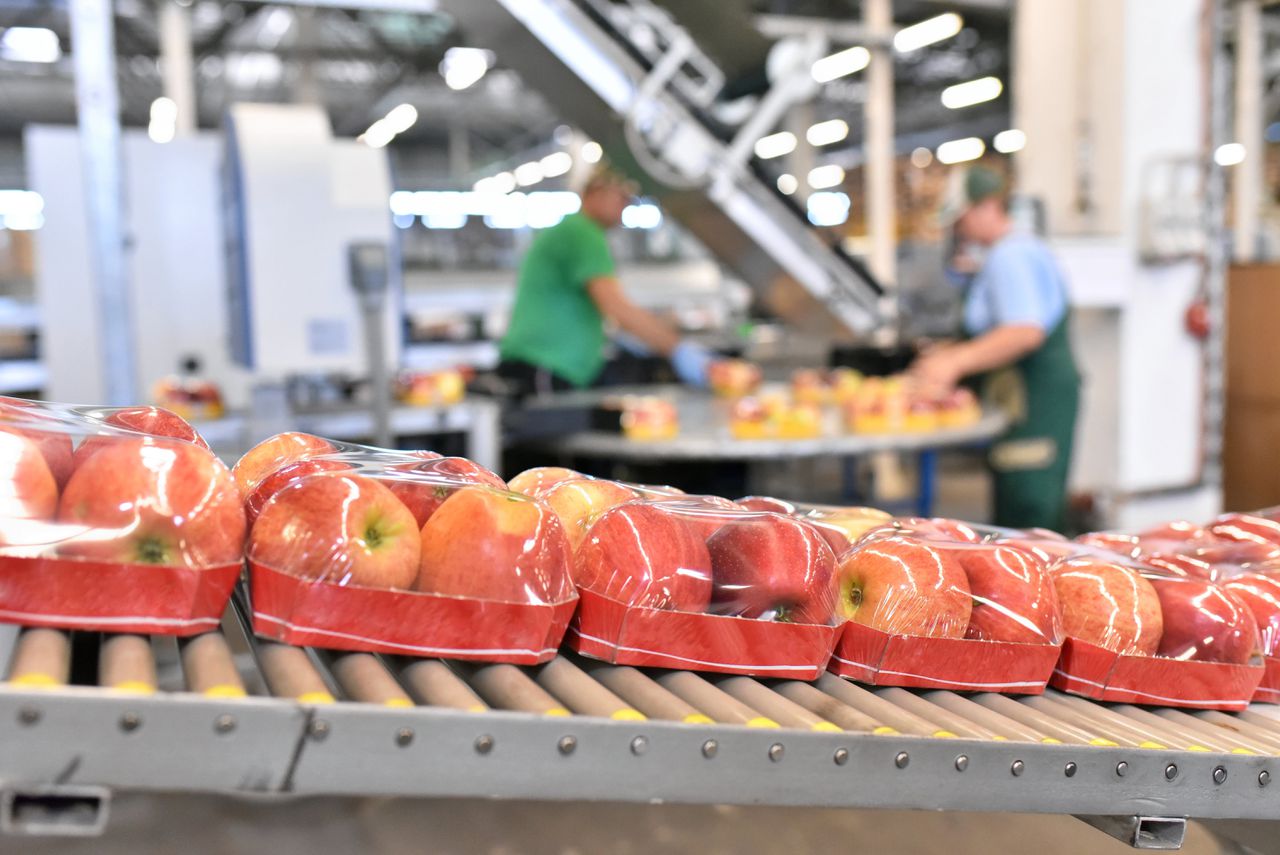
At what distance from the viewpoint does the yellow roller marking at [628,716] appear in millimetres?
874

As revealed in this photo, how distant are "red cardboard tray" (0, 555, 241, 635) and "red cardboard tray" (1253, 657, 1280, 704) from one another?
1132 mm

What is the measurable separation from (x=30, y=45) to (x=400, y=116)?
526 centimetres

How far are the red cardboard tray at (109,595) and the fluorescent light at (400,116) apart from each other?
1696cm

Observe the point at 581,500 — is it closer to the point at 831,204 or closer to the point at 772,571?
the point at 772,571

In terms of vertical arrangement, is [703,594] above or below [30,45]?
below

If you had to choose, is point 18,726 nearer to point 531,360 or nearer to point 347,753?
point 347,753

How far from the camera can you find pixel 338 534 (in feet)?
3.02

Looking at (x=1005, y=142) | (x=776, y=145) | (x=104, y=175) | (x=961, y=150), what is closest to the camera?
(x=104, y=175)

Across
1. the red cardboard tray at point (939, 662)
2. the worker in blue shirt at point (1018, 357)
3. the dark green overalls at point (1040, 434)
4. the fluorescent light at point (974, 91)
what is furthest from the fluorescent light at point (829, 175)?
the red cardboard tray at point (939, 662)

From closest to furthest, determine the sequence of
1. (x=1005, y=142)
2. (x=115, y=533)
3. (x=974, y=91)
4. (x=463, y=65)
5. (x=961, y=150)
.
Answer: (x=115, y=533) < (x=463, y=65) < (x=974, y=91) < (x=1005, y=142) < (x=961, y=150)

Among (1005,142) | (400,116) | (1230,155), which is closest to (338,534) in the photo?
(1230,155)

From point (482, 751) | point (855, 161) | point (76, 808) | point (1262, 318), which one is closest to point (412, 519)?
point (482, 751)

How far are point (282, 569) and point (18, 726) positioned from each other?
0.24 metres

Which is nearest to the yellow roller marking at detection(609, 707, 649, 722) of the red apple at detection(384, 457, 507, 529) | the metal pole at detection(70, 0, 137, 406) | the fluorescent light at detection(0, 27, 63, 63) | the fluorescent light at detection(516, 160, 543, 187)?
the red apple at detection(384, 457, 507, 529)
